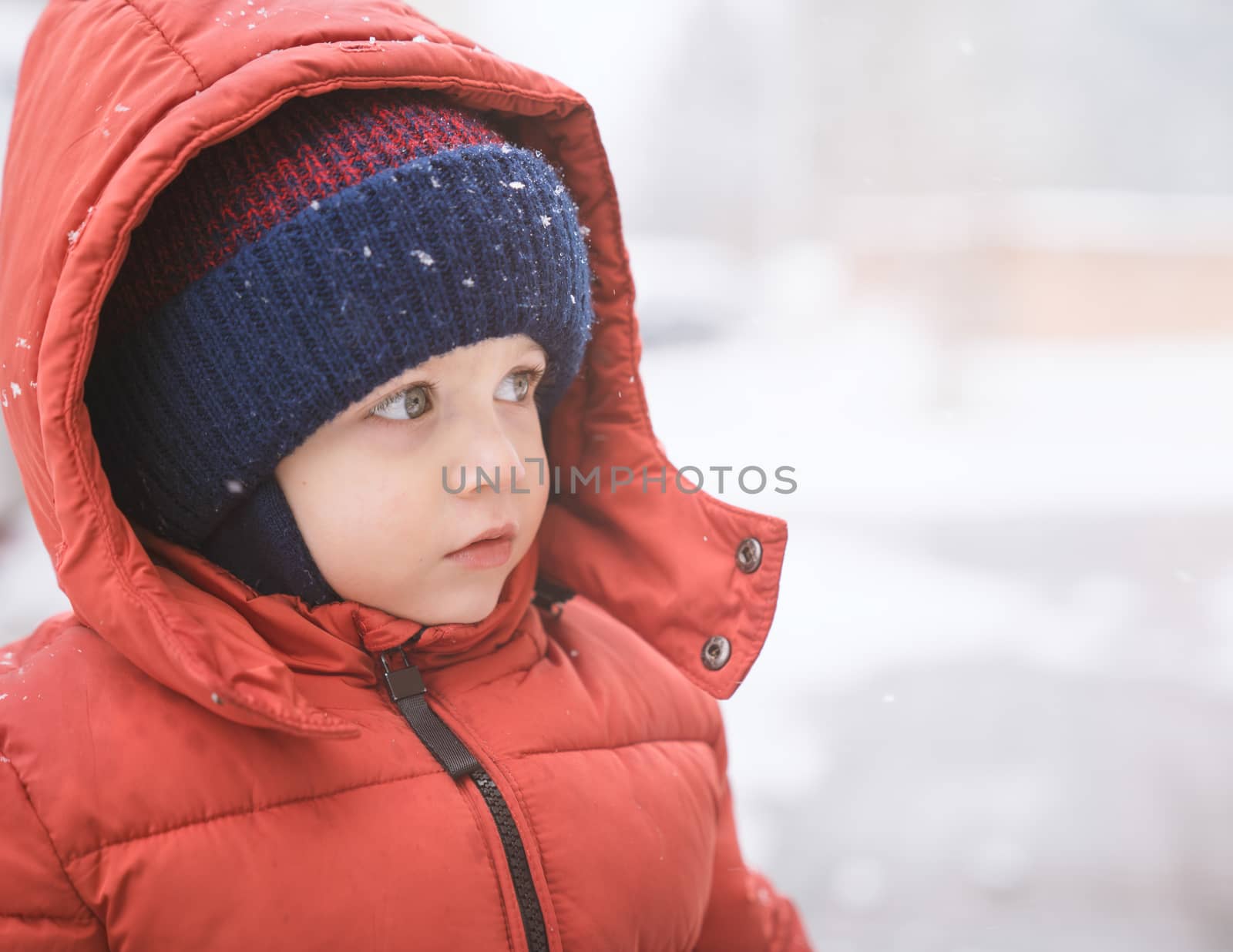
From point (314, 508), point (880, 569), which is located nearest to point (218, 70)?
point (314, 508)

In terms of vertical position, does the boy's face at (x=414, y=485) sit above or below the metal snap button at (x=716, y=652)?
above

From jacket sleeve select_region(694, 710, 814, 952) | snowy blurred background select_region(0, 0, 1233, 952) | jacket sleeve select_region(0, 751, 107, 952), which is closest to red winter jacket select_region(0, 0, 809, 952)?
jacket sleeve select_region(0, 751, 107, 952)

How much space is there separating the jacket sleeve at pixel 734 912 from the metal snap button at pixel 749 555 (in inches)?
8.4

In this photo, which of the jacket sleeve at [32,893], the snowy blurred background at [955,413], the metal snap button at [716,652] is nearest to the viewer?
the jacket sleeve at [32,893]

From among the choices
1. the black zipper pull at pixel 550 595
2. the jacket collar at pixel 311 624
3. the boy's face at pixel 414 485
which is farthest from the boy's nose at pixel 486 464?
the black zipper pull at pixel 550 595

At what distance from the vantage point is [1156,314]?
3158 mm

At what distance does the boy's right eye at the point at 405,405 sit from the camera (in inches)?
30.9

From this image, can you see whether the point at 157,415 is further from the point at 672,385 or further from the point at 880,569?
the point at 880,569

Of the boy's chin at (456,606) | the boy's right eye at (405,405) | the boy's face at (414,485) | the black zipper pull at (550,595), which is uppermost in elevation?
the boy's right eye at (405,405)

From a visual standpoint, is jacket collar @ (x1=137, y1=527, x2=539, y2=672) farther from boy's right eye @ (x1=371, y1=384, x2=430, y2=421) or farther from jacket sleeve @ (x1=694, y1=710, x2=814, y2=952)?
jacket sleeve @ (x1=694, y1=710, x2=814, y2=952)

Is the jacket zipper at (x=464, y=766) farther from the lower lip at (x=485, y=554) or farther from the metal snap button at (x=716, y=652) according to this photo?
the metal snap button at (x=716, y=652)

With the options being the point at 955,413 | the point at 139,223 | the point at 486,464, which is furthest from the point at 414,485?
the point at 955,413

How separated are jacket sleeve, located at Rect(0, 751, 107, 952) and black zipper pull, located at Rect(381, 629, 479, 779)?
0.82 ft

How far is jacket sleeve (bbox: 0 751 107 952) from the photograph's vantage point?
64cm
